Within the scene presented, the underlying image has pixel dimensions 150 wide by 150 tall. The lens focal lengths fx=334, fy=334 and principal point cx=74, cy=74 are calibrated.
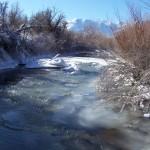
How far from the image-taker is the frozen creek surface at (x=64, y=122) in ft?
19.0

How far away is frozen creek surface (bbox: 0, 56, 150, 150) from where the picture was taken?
19.0 feet

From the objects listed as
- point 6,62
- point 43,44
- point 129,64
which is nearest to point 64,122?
point 129,64

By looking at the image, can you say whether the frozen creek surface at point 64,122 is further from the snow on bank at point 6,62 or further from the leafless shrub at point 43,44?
the leafless shrub at point 43,44

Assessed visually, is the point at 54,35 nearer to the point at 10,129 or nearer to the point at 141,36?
the point at 141,36

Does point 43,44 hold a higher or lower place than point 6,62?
higher

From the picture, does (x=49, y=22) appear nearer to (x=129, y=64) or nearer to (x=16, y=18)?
Answer: (x=16, y=18)

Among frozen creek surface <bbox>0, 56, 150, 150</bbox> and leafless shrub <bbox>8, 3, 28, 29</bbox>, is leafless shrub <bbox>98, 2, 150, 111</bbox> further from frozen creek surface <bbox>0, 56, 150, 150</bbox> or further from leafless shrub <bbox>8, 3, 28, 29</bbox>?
leafless shrub <bbox>8, 3, 28, 29</bbox>

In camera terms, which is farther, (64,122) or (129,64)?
(129,64)

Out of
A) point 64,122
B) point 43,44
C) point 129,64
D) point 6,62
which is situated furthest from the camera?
point 43,44

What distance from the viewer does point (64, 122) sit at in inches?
278

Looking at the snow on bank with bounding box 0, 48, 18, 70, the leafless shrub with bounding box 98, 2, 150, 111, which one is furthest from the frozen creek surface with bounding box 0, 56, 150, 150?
the snow on bank with bounding box 0, 48, 18, 70

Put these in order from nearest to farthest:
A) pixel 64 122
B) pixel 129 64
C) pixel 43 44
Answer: pixel 64 122
pixel 129 64
pixel 43 44

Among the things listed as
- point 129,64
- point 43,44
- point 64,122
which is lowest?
point 64,122

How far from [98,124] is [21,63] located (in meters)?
12.1
